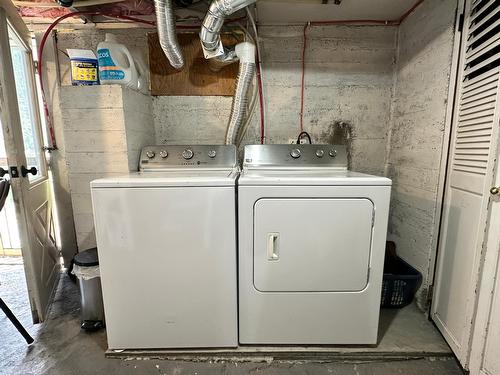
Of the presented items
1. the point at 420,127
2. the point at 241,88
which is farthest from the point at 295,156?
the point at 420,127

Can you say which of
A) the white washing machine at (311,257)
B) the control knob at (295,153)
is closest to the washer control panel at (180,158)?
the control knob at (295,153)

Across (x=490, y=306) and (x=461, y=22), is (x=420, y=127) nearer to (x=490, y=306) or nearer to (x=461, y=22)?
(x=461, y=22)

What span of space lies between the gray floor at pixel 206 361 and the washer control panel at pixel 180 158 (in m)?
1.20

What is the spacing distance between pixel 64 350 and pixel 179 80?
7.03 ft

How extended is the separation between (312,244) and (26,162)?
1.95 m

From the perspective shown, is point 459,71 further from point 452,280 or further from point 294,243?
point 294,243

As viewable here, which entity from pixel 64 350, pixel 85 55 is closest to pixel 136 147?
pixel 85 55

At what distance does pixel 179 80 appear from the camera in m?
2.23

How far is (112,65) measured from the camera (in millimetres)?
1729

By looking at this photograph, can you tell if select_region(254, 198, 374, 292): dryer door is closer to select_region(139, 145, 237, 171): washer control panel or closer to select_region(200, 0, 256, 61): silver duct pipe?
select_region(139, 145, 237, 171): washer control panel

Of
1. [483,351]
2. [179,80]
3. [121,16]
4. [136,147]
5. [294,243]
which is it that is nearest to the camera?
[483,351]

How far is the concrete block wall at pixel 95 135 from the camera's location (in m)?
1.73

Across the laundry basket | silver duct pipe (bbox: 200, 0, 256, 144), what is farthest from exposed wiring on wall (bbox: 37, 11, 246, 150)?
the laundry basket

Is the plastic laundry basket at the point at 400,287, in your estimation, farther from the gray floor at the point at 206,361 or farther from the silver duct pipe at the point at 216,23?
the silver duct pipe at the point at 216,23
